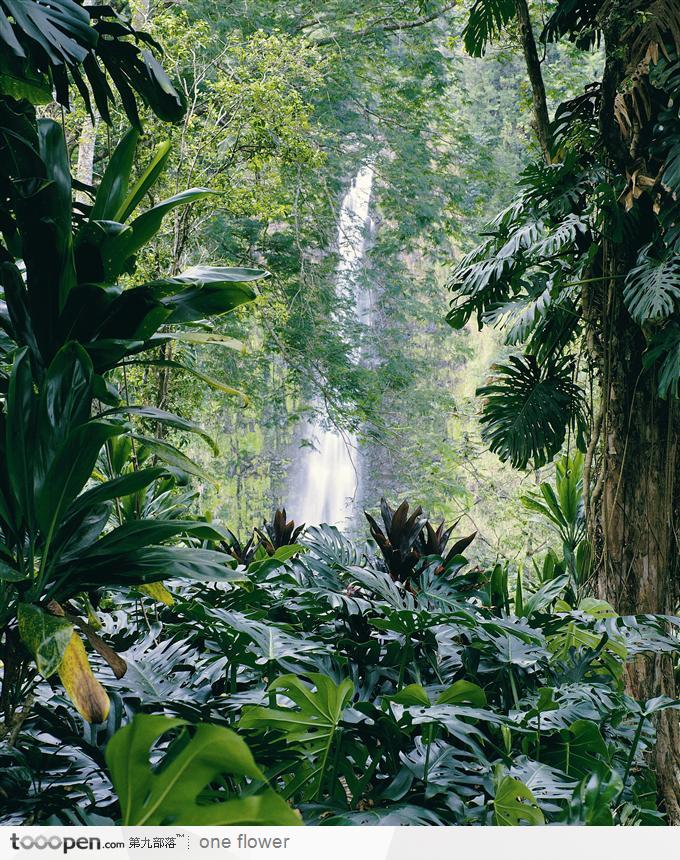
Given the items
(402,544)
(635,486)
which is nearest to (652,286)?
(635,486)

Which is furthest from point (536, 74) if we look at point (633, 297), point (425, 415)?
point (425, 415)

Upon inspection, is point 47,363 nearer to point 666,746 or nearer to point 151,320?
point 151,320

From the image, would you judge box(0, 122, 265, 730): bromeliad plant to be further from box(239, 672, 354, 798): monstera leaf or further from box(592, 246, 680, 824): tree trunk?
box(592, 246, 680, 824): tree trunk

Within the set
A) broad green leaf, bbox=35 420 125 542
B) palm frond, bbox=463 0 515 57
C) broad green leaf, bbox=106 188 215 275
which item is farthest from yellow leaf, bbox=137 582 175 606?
palm frond, bbox=463 0 515 57

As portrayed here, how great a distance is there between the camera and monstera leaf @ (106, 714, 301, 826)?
2.06ft

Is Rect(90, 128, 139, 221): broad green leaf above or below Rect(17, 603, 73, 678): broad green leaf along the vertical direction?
above

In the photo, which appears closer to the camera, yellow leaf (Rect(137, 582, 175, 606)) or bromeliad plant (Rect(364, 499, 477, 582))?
yellow leaf (Rect(137, 582, 175, 606))

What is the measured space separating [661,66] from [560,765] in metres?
1.75

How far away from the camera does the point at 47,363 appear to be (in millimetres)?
1101

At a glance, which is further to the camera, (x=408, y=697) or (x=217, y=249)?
(x=217, y=249)
